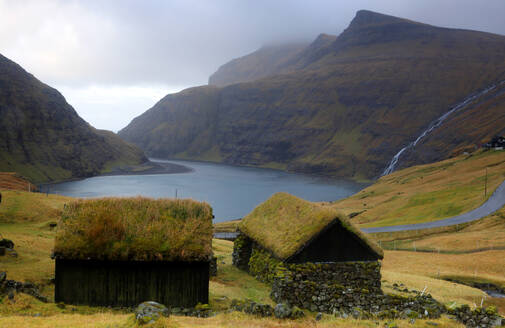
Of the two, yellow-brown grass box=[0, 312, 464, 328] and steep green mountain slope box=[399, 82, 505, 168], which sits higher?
steep green mountain slope box=[399, 82, 505, 168]

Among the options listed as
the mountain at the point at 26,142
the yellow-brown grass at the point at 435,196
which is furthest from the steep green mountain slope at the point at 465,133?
the mountain at the point at 26,142

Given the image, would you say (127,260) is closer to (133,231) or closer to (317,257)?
(133,231)

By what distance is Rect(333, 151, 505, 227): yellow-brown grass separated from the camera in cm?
7006

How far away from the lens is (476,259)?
39.8 metres

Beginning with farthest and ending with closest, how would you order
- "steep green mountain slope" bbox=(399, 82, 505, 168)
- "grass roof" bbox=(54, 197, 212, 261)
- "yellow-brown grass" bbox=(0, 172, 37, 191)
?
"steep green mountain slope" bbox=(399, 82, 505, 168) < "yellow-brown grass" bbox=(0, 172, 37, 191) < "grass roof" bbox=(54, 197, 212, 261)

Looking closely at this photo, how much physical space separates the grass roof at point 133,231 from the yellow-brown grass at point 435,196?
54.9 metres

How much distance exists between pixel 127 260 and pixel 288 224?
10438 millimetres

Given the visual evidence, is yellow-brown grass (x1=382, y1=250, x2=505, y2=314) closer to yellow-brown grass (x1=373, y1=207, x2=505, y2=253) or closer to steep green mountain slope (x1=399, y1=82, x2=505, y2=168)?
yellow-brown grass (x1=373, y1=207, x2=505, y2=253)

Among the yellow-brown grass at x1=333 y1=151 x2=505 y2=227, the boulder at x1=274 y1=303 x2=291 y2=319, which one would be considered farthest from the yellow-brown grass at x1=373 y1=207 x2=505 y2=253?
the boulder at x1=274 y1=303 x2=291 y2=319

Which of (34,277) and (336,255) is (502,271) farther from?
(34,277)

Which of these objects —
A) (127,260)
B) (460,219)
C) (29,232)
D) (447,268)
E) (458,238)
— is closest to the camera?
(127,260)

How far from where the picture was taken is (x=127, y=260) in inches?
753

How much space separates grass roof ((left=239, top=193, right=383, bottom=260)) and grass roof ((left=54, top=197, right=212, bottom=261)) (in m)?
5.05

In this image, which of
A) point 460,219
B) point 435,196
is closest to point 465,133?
point 435,196
